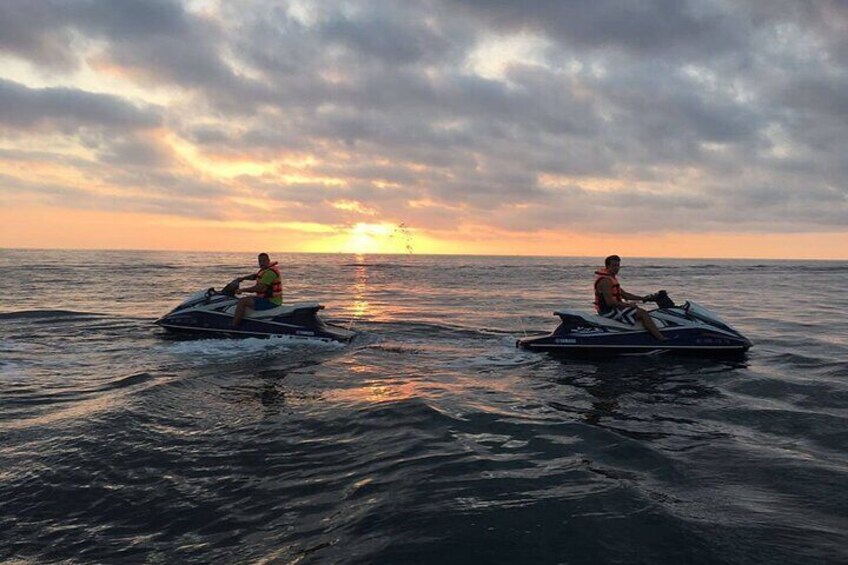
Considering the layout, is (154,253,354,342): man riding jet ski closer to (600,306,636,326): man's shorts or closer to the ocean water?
the ocean water

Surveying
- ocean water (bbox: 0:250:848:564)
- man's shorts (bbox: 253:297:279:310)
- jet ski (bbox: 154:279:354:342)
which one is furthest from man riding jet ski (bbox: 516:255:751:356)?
man's shorts (bbox: 253:297:279:310)

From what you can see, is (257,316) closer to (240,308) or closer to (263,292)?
(240,308)

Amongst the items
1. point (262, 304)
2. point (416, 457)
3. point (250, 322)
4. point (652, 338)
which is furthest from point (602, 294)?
point (250, 322)

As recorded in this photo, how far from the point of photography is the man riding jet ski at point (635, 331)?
39.7 ft

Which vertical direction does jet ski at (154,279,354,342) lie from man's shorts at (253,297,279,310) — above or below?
below

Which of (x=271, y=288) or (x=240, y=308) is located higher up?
(x=271, y=288)

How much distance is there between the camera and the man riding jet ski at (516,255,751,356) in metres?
12.1

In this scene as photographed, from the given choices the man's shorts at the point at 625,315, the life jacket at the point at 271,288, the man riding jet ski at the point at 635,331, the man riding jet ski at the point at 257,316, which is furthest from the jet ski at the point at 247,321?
the man's shorts at the point at 625,315

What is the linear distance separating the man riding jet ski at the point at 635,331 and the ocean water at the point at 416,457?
44 centimetres

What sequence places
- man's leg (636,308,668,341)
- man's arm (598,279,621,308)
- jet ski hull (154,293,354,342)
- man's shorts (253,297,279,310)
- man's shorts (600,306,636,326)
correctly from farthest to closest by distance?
man's shorts (253,297,279,310)
jet ski hull (154,293,354,342)
man's arm (598,279,621,308)
man's shorts (600,306,636,326)
man's leg (636,308,668,341)

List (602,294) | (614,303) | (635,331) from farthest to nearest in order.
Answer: (602,294), (614,303), (635,331)

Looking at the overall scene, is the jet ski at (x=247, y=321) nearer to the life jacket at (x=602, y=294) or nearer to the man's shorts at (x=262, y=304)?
the man's shorts at (x=262, y=304)

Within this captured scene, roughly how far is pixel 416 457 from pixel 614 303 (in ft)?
26.3

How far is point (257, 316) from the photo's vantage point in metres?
13.8
